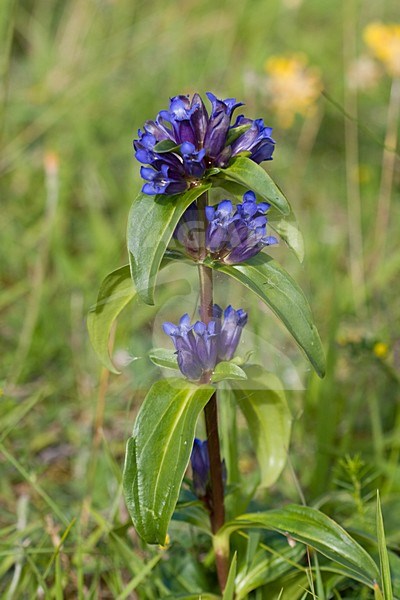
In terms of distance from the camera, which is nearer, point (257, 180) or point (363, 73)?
point (257, 180)

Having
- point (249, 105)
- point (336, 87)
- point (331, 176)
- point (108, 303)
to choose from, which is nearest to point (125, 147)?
point (249, 105)

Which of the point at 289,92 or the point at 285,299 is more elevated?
the point at 289,92

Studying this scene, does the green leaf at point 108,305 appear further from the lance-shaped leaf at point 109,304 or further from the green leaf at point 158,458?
the green leaf at point 158,458

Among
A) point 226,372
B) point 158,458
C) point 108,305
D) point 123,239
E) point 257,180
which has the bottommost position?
point 158,458

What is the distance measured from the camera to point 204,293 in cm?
109

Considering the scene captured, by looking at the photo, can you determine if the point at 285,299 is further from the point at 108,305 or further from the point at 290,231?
the point at 108,305

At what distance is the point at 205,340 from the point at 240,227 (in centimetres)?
17

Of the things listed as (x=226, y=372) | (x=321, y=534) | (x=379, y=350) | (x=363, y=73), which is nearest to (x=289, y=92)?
(x=363, y=73)

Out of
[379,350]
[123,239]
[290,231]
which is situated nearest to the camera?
[290,231]

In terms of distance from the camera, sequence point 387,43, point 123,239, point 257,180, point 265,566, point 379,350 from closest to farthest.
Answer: point 257,180
point 265,566
point 379,350
point 123,239
point 387,43

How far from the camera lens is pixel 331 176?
3.01 meters

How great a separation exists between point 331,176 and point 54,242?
1.18 metres

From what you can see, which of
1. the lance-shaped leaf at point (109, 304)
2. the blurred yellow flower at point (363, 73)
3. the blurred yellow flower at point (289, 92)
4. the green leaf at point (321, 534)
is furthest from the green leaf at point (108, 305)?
the blurred yellow flower at point (363, 73)

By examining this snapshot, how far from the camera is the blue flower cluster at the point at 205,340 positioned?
106cm
